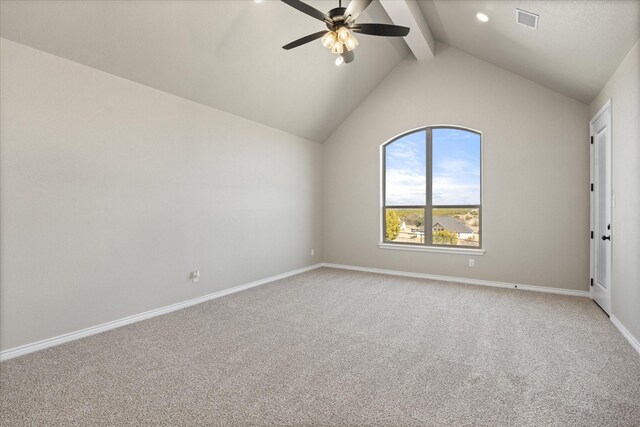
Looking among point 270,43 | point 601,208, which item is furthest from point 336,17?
point 601,208

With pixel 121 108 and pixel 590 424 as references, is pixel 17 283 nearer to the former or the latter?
pixel 121 108

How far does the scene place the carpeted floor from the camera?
5.90ft

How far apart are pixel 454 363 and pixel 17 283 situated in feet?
11.7

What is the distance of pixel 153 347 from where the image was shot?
106 inches

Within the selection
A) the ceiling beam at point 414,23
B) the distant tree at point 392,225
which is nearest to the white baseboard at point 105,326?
the distant tree at point 392,225

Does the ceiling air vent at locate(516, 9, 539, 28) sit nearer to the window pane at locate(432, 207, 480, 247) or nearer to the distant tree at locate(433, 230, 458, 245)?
the window pane at locate(432, 207, 480, 247)

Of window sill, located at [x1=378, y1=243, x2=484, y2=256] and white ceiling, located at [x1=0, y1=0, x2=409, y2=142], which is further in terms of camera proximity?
window sill, located at [x1=378, y1=243, x2=484, y2=256]

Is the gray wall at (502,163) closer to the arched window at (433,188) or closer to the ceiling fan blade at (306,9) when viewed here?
the arched window at (433,188)

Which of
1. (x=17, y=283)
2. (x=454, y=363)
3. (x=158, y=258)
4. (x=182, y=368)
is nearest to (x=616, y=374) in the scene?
(x=454, y=363)

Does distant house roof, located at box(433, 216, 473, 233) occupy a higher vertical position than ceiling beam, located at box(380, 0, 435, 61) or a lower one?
lower

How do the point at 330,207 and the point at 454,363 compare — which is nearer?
the point at 454,363

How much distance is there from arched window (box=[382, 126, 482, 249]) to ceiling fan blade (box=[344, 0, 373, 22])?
319cm

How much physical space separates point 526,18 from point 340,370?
3.66 metres

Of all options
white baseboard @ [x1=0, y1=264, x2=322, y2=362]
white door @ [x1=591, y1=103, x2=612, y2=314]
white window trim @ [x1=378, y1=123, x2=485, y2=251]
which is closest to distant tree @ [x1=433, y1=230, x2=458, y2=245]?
white window trim @ [x1=378, y1=123, x2=485, y2=251]
